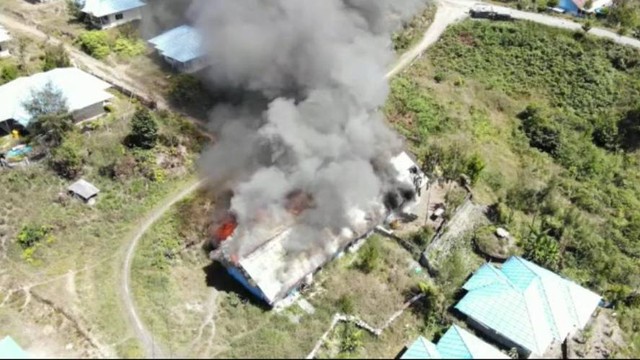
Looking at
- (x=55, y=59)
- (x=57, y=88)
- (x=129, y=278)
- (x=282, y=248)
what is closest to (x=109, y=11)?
(x=55, y=59)

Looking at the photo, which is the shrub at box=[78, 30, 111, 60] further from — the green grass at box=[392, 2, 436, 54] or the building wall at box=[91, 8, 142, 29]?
the green grass at box=[392, 2, 436, 54]

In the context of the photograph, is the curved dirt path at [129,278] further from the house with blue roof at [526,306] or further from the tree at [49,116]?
the house with blue roof at [526,306]

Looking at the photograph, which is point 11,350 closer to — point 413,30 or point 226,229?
point 226,229

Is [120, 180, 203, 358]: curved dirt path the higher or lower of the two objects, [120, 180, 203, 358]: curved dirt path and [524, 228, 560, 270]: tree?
the lower

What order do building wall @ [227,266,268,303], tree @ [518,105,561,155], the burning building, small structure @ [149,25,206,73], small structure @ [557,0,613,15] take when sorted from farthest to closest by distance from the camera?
small structure @ [557,0,613,15], tree @ [518,105,561,155], small structure @ [149,25,206,73], building wall @ [227,266,268,303], the burning building

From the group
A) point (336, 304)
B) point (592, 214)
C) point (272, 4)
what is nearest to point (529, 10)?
point (592, 214)

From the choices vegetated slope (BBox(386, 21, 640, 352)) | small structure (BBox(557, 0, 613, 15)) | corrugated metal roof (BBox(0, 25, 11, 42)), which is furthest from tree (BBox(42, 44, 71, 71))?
small structure (BBox(557, 0, 613, 15))

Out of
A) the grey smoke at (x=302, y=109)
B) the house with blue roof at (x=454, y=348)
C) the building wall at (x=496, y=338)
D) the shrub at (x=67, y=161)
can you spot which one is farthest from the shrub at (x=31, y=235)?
the building wall at (x=496, y=338)
